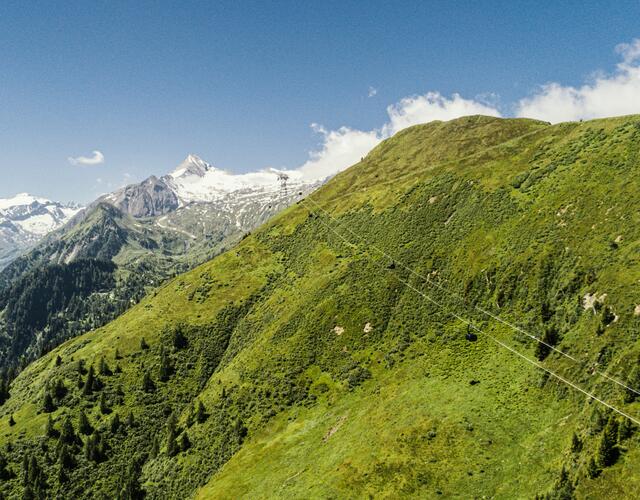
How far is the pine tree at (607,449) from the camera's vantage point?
38938 mm

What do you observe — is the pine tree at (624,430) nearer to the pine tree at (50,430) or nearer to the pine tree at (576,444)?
the pine tree at (576,444)

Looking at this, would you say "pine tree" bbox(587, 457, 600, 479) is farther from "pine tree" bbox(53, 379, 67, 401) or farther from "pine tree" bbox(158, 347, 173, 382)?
"pine tree" bbox(53, 379, 67, 401)

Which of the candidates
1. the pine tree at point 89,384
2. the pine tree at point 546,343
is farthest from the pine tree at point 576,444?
the pine tree at point 89,384

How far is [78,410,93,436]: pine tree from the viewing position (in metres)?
101

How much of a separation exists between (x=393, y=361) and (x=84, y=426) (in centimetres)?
7847

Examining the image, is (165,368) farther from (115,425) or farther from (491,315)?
(491,315)

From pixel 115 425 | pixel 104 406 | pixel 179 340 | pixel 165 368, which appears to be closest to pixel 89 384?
pixel 104 406

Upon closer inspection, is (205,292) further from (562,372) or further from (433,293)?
(562,372)

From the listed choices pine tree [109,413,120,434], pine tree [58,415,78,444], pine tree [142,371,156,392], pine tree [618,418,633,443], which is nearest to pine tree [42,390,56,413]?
pine tree [58,415,78,444]

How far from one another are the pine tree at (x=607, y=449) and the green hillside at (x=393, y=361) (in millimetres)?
134

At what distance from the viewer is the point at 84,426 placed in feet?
334

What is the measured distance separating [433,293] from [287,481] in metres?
48.4

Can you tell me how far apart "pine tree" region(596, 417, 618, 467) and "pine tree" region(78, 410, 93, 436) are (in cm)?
10684

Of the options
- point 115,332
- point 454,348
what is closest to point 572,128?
point 454,348
